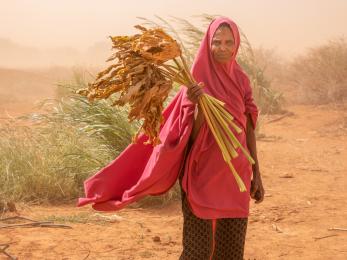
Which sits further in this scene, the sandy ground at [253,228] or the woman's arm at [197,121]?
the sandy ground at [253,228]

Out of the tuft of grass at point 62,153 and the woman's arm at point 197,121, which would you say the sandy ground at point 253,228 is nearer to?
the tuft of grass at point 62,153

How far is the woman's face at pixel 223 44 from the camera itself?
2949 millimetres

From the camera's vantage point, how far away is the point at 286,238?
4.67 meters

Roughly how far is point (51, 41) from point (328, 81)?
2232 inches

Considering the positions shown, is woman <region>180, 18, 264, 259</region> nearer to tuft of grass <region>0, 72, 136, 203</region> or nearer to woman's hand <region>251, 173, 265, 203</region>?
woman's hand <region>251, 173, 265, 203</region>

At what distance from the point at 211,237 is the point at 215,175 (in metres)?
0.34

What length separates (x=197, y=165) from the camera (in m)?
2.95

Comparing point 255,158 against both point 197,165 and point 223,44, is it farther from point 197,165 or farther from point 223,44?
point 223,44

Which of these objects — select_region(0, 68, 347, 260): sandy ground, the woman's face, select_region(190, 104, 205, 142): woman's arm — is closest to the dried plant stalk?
select_region(190, 104, 205, 142): woman's arm

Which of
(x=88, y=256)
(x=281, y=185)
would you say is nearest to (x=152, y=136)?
(x=88, y=256)

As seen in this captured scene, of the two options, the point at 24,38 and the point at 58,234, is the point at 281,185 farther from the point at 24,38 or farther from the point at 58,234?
the point at 24,38

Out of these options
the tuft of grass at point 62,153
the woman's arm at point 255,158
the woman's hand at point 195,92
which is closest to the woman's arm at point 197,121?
the woman's hand at point 195,92

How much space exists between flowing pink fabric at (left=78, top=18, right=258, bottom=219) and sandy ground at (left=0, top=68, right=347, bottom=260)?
1.29m

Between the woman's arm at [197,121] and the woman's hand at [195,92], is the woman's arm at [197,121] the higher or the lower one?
the lower one
